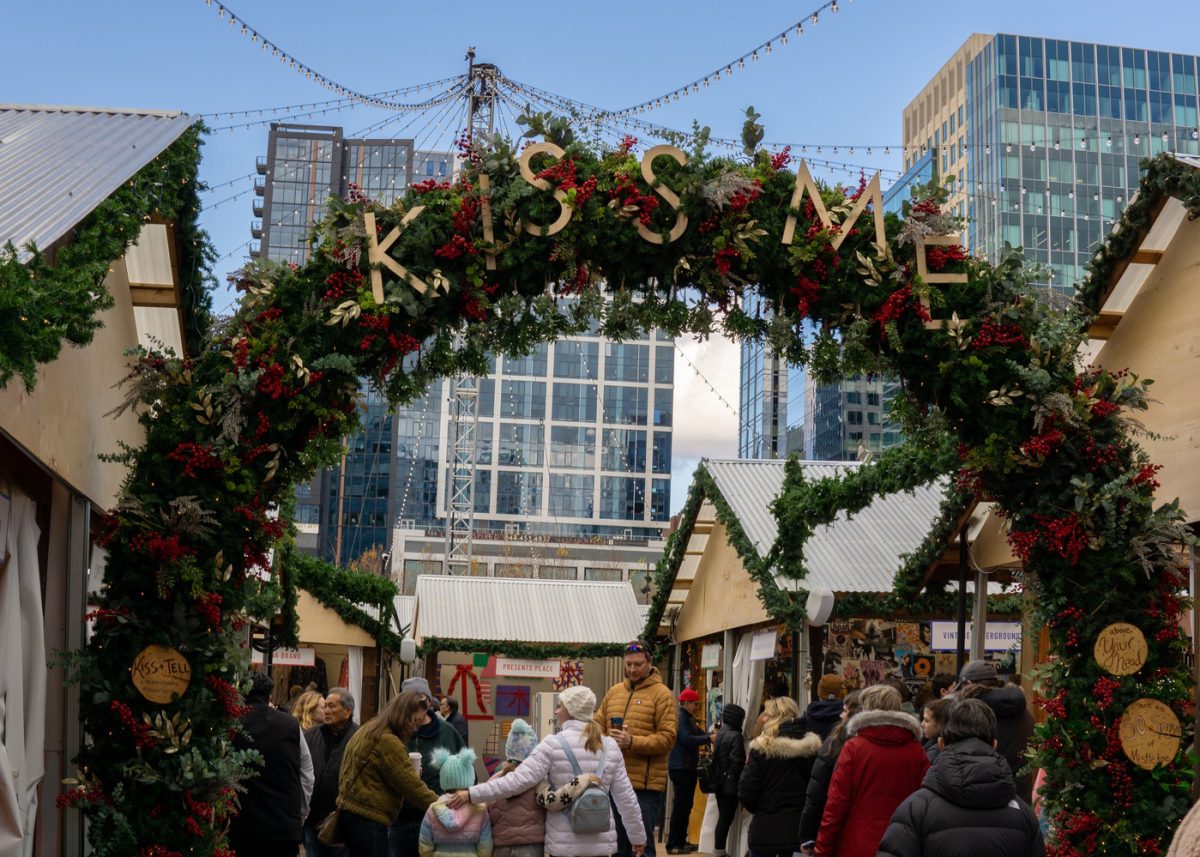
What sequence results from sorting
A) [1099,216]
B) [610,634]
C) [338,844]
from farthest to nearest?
[1099,216] < [610,634] < [338,844]

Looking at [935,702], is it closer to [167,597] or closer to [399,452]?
[167,597]

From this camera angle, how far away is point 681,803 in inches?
566

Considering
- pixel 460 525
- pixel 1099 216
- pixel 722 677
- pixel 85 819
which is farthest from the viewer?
pixel 460 525

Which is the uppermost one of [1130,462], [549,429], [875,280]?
[549,429]

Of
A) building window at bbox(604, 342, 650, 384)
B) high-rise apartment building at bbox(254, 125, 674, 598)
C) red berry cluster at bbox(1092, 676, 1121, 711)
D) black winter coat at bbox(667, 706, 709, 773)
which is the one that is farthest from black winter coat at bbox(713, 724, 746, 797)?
building window at bbox(604, 342, 650, 384)

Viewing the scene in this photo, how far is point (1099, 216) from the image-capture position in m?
88.6

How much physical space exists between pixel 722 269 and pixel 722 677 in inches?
452

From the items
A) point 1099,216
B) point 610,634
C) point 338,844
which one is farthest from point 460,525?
point 338,844

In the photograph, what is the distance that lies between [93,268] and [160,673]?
7.09 ft

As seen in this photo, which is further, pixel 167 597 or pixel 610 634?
pixel 610 634

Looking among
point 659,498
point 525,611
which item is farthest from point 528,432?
point 525,611

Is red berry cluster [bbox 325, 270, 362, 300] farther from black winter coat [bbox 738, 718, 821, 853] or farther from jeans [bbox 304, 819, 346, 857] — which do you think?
black winter coat [bbox 738, 718, 821, 853]

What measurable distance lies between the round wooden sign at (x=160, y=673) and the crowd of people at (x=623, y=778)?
47cm

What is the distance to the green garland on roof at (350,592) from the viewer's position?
20219 millimetres
